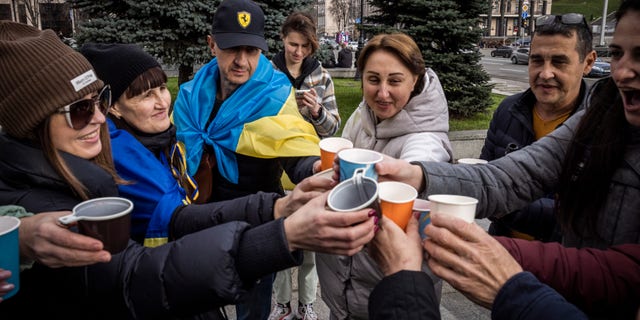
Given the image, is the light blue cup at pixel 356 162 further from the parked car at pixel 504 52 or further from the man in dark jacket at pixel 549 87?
the parked car at pixel 504 52

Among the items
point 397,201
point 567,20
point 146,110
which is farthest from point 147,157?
point 567,20

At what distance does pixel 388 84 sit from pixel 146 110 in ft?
4.41

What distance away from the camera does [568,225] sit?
188cm

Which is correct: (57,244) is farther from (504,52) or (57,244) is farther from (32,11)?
(504,52)

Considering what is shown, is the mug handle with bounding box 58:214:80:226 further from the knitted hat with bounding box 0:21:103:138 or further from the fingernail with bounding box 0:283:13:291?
the knitted hat with bounding box 0:21:103:138

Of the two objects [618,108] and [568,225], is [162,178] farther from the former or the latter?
[618,108]

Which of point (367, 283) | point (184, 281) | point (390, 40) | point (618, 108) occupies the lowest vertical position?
point (367, 283)

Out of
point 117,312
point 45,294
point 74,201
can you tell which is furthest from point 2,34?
point 117,312

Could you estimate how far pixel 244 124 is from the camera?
2904mm

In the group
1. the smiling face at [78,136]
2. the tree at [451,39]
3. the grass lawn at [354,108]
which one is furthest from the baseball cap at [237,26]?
the tree at [451,39]

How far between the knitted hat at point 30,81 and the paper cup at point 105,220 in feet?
1.52

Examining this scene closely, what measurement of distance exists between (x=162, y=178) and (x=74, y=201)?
53cm

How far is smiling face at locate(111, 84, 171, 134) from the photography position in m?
2.27

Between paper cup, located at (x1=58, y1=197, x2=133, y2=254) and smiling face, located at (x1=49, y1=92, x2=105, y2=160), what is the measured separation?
0.43 meters
